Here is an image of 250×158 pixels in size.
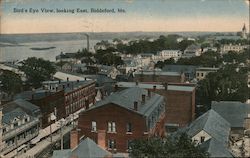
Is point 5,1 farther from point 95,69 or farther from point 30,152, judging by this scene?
point 95,69

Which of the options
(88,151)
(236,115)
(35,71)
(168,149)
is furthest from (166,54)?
(168,149)

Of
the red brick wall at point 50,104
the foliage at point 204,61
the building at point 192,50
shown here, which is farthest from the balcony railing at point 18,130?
the building at point 192,50

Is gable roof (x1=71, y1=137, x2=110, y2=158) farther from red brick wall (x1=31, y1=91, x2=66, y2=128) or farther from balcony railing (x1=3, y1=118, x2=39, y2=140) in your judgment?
red brick wall (x1=31, y1=91, x2=66, y2=128)

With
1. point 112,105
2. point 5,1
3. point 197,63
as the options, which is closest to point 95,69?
point 197,63

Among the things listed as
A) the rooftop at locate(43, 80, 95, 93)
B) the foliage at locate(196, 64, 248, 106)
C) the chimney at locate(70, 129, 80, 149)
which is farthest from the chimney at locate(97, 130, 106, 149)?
the foliage at locate(196, 64, 248, 106)

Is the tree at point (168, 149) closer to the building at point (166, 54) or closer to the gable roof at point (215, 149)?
the gable roof at point (215, 149)

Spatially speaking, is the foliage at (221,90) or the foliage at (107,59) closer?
the foliage at (221,90)
